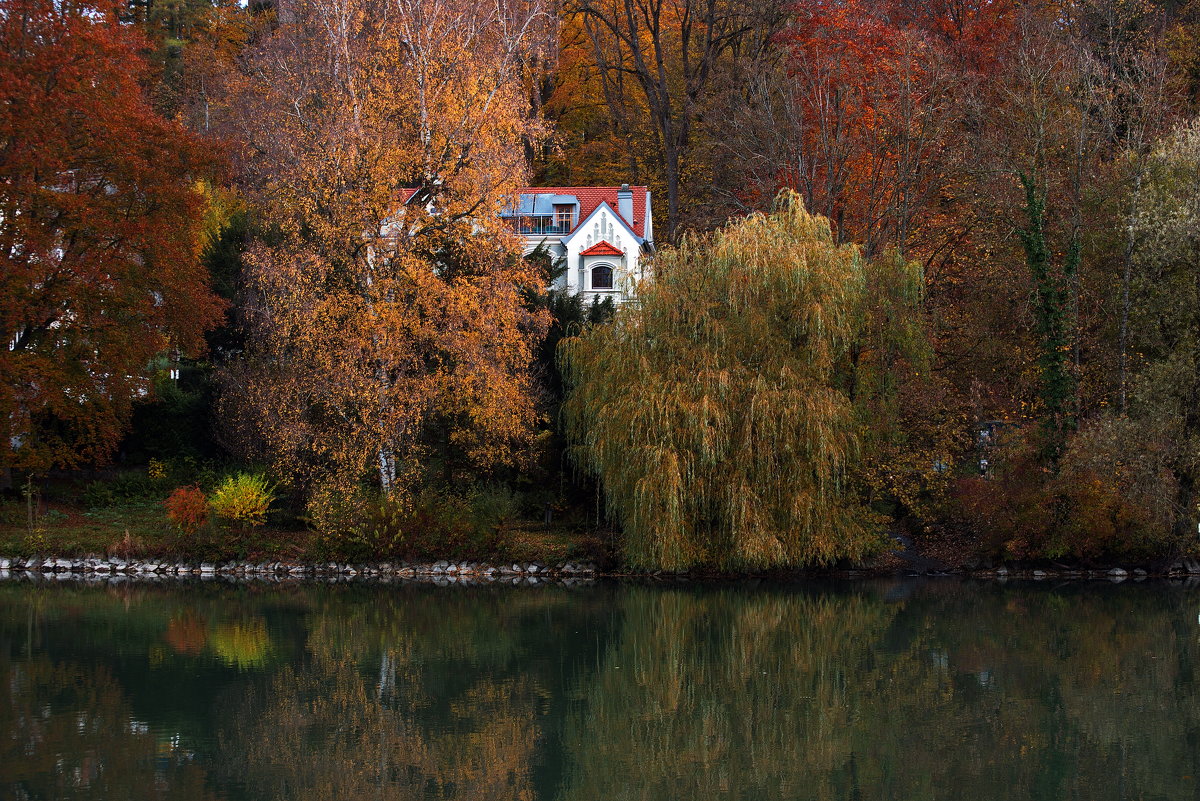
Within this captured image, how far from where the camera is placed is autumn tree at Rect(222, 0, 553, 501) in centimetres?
2491

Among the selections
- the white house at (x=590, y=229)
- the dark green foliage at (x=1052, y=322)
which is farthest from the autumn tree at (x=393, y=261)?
the white house at (x=590, y=229)

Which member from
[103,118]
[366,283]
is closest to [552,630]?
[366,283]

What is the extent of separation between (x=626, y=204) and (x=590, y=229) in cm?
211

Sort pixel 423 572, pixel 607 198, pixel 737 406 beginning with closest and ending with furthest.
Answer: pixel 737 406 → pixel 423 572 → pixel 607 198

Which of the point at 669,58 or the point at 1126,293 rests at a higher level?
the point at 669,58

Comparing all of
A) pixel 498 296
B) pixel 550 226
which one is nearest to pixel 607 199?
pixel 550 226

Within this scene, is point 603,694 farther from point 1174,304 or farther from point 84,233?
point 84,233

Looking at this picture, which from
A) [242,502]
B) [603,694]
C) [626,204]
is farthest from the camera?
[626,204]

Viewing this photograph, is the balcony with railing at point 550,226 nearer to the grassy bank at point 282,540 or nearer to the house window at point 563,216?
the house window at point 563,216

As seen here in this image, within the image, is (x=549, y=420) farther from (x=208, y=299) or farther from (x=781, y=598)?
(x=208, y=299)

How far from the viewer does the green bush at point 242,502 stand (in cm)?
2633

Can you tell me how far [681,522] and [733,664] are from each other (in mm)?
6396

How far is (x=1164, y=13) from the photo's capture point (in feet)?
105

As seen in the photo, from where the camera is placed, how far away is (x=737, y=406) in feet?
77.9
